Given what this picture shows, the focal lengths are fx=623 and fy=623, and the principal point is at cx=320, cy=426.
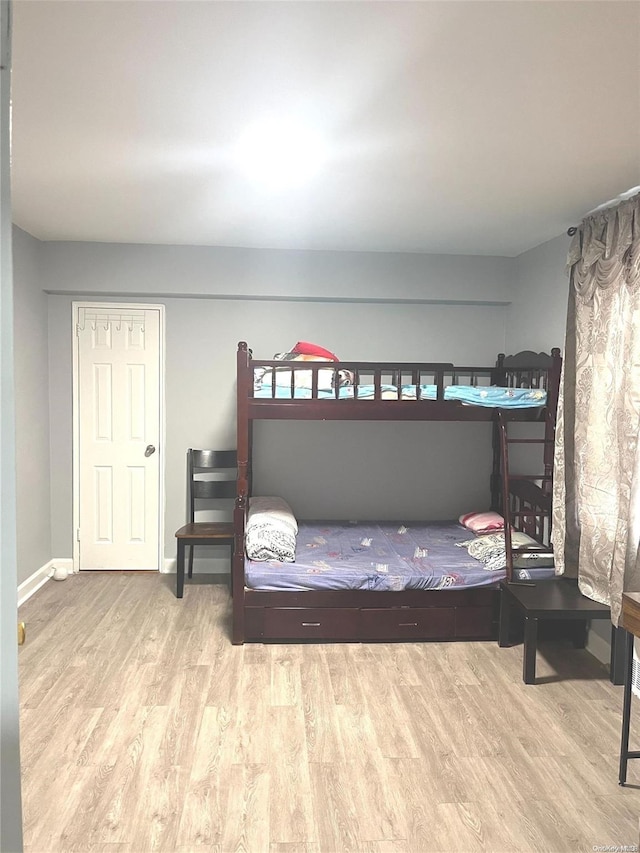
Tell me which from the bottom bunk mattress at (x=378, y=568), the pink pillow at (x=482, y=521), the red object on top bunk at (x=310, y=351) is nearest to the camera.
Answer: the bottom bunk mattress at (x=378, y=568)

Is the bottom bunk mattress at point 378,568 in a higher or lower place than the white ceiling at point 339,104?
lower

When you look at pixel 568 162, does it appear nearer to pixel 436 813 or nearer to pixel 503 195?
pixel 503 195

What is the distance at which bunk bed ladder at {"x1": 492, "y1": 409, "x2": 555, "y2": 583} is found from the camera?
3.84m

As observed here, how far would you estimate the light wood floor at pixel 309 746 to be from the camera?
217 cm

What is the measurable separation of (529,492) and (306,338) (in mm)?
2095

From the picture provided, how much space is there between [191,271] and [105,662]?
2.81 meters

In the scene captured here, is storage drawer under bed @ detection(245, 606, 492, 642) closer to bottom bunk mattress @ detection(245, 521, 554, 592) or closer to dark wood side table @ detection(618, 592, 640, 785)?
bottom bunk mattress @ detection(245, 521, 554, 592)

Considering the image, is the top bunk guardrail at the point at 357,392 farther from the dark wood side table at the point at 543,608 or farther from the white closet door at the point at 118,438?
the white closet door at the point at 118,438

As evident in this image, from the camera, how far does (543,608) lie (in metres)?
3.29

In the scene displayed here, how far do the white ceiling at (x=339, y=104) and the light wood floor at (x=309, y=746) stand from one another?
253 cm

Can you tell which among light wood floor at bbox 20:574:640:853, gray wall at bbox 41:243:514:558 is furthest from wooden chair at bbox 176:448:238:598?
light wood floor at bbox 20:574:640:853

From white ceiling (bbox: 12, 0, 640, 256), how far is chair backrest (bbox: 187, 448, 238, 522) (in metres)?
1.91

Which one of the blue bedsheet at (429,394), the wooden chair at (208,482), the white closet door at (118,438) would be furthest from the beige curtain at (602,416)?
the white closet door at (118,438)

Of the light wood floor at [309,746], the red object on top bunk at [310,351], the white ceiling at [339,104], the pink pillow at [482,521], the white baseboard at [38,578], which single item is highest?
the white ceiling at [339,104]
